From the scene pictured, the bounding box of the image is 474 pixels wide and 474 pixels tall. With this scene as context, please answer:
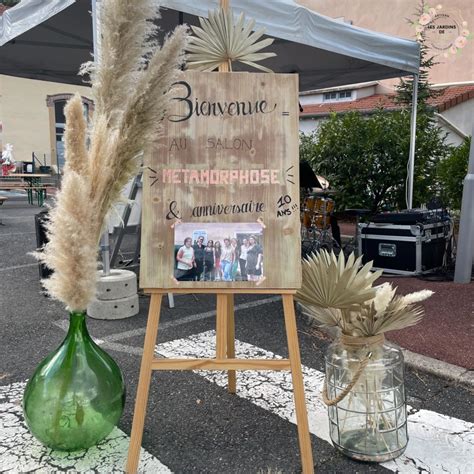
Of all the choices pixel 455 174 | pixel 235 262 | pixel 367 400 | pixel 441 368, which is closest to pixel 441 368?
pixel 441 368

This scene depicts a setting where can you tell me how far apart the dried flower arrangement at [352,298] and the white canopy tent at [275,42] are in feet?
7.92

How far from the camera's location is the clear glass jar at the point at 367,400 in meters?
2.29

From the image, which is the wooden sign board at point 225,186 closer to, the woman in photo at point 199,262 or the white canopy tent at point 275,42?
the woman in photo at point 199,262

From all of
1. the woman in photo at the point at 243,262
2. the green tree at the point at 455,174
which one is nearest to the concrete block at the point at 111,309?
the woman in photo at the point at 243,262

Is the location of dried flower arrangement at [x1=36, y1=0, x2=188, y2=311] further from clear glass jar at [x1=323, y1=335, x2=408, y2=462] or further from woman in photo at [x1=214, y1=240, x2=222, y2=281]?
clear glass jar at [x1=323, y1=335, x2=408, y2=462]

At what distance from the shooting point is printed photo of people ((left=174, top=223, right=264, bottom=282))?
219 centimetres

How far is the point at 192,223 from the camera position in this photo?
2.22 meters

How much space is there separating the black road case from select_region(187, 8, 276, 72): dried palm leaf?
3.90 m

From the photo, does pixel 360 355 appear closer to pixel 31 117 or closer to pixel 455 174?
pixel 455 174

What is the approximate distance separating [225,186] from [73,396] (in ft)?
3.77

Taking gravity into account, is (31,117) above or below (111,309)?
above

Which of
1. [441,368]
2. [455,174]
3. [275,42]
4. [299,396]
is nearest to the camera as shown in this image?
[299,396]

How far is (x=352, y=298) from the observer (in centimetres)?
217

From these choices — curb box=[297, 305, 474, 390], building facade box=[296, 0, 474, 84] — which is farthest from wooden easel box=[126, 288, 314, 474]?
building facade box=[296, 0, 474, 84]
